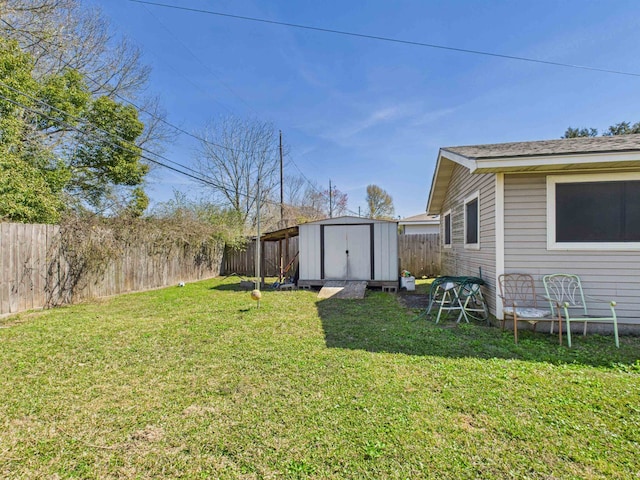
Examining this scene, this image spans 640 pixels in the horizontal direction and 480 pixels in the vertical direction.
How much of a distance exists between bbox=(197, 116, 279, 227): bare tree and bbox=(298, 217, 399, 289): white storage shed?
9.29 meters

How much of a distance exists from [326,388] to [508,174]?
13.8 feet

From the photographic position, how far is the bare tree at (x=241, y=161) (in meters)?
18.0

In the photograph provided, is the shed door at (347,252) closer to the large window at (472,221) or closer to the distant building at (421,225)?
the large window at (472,221)

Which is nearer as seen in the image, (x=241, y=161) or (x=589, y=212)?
(x=589, y=212)

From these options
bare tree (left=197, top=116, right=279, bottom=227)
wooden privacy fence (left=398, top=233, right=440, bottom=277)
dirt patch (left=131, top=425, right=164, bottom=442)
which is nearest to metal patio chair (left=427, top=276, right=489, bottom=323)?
dirt patch (left=131, top=425, right=164, bottom=442)

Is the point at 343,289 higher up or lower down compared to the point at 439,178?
lower down

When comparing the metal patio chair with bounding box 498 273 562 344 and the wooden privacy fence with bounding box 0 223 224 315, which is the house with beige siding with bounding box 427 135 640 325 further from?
the wooden privacy fence with bounding box 0 223 224 315

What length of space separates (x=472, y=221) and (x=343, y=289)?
144 inches

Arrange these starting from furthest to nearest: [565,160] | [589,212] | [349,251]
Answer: [349,251]
[589,212]
[565,160]

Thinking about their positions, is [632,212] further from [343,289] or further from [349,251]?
[349,251]

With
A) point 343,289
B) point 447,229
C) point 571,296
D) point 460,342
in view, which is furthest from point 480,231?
point 343,289

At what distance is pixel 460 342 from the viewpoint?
4.05 metres

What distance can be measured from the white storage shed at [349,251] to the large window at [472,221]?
7.54 ft

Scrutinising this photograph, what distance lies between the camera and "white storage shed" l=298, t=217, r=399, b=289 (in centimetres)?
893
